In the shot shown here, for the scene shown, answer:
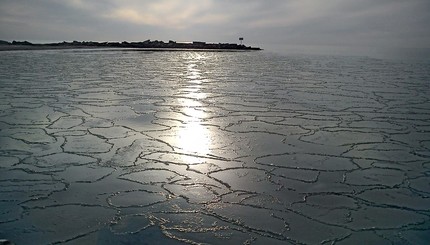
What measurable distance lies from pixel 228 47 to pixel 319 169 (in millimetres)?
47064

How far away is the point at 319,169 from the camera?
343 centimetres

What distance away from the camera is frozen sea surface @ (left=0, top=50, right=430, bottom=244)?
2.35 m

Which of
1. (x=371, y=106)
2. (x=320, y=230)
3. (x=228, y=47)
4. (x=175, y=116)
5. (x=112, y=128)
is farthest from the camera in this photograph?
(x=228, y=47)

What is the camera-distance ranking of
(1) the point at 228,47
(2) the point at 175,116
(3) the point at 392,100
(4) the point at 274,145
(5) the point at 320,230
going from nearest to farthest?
(5) the point at 320,230 → (4) the point at 274,145 → (2) the point at 175,116 → (3) the point at 392,100 → (1) the point at 228,47

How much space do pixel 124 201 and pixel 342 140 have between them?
2789mm

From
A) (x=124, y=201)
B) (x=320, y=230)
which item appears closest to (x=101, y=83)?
(x=124, y=201)

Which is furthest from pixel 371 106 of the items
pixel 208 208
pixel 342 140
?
pixel 208 208

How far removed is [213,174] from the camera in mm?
3248

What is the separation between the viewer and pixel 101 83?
9812 millimetres

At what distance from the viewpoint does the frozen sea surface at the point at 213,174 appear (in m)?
2.35

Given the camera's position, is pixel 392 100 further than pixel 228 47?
No

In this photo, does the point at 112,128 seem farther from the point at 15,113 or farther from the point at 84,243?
the point at 84,243

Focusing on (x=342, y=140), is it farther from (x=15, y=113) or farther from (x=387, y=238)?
(x=15, y=113)

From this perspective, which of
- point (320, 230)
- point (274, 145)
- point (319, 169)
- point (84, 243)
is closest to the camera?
point (84, 243)
